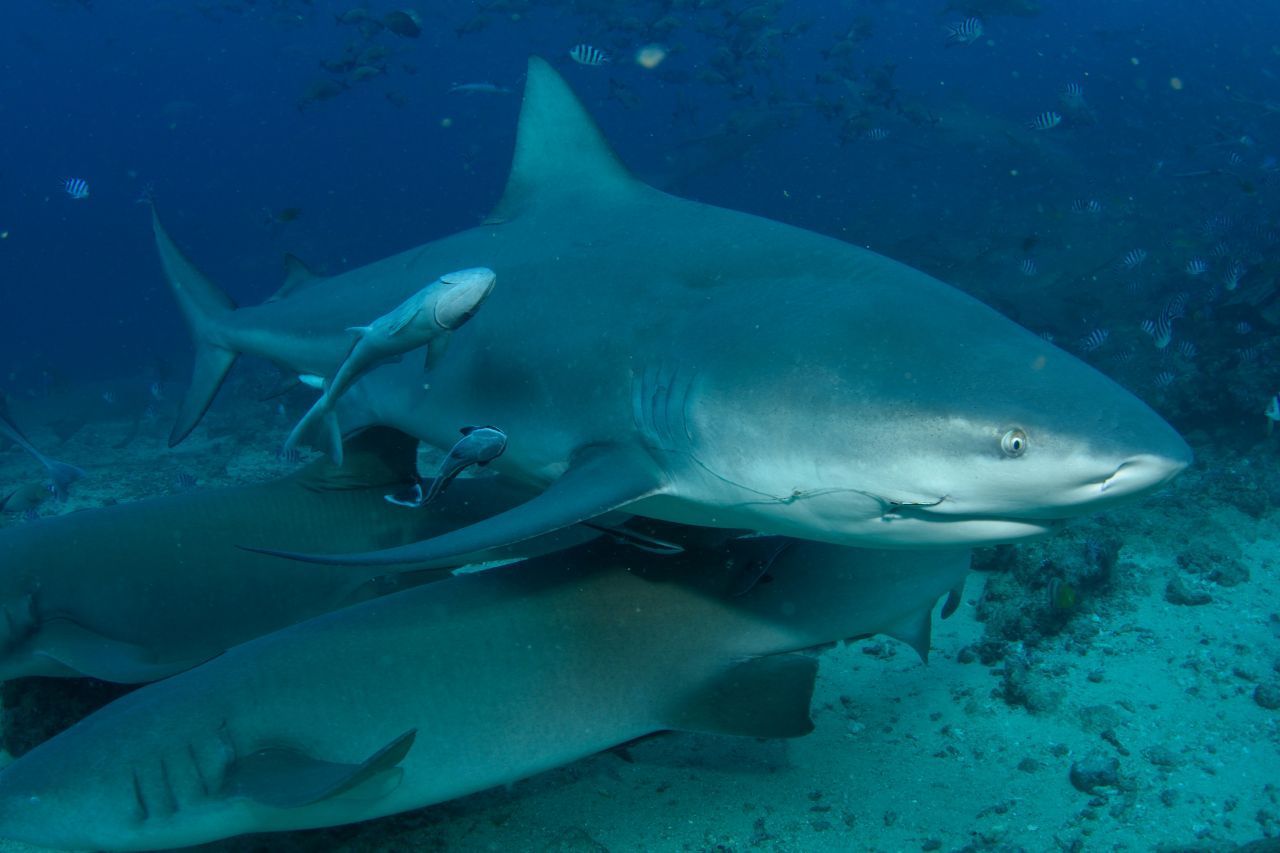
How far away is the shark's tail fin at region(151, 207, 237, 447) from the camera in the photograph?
5711 mm

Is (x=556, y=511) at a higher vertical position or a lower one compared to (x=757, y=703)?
higher

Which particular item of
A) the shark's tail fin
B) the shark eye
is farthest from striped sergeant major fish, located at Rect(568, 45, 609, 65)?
the shark eye

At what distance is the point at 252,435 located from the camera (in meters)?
15.9

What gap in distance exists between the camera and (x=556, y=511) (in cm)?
265

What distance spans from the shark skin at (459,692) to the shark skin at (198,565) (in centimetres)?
64

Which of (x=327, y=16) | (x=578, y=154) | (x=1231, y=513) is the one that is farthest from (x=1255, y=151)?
(x=327, y=16)

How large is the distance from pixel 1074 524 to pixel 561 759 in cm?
517

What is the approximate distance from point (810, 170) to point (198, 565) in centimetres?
5519

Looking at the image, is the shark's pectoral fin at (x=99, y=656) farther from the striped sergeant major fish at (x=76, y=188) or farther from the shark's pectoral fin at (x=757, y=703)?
the striped sergeant major fish at (x=76, y=188)

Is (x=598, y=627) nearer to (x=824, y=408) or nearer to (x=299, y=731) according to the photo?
(x=299, y=731)

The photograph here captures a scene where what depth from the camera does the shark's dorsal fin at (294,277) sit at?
18.6ft

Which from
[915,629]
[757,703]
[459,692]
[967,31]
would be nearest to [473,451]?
[459,692]

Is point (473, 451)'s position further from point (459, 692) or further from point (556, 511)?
point (459, 692)

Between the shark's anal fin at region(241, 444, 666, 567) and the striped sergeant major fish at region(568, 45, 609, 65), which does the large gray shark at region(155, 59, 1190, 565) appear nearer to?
the shark's anal fin at region(241, 444, 666, 567)
